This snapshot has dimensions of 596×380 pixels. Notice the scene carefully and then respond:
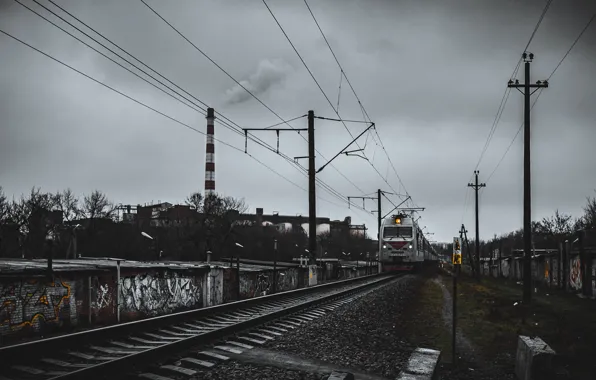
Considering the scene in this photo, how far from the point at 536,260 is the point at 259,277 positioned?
20290mm

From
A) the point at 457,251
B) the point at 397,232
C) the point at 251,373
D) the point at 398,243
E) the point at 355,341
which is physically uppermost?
the point at 457,251

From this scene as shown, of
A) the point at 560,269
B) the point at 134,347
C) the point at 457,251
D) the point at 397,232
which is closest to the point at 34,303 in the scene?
the point at 134,347

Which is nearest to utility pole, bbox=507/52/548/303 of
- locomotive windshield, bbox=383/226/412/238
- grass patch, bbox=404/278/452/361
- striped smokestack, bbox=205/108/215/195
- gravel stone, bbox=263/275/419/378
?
grass patch, bbox=404/278/452/361

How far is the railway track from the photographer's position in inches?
248

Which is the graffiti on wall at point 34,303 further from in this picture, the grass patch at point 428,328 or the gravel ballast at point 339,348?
the grass patch at point 428,328

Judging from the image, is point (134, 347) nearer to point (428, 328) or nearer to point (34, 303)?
point (34, 303)

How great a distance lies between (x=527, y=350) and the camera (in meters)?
7.41

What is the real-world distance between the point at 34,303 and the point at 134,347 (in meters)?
3.54

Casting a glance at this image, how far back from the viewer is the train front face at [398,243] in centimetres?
3759

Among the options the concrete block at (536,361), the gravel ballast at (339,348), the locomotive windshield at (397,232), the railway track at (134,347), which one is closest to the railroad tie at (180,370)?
the railway track at (134,347)

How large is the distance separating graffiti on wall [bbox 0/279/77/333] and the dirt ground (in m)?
7.41

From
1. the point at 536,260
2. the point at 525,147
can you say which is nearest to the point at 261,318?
the point at 525,147

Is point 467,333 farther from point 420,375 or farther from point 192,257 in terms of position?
point 192,257

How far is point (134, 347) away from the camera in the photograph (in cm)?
776
